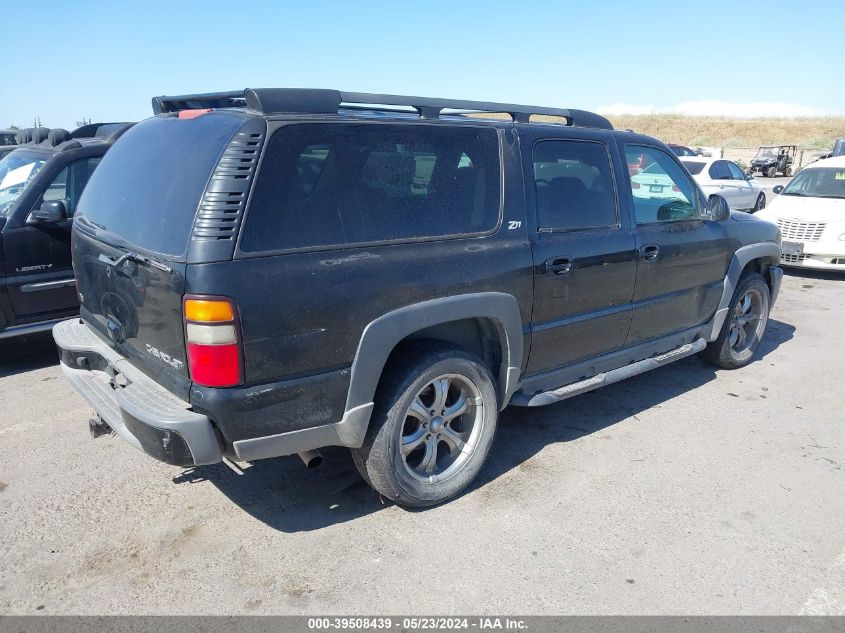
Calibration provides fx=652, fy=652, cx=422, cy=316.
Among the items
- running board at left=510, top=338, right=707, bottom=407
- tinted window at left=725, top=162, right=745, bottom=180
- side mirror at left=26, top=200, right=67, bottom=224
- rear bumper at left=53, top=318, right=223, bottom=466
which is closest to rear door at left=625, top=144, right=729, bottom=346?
running board at left=510, top=338, right=707, bottom=407

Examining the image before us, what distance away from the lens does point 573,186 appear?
394 cm

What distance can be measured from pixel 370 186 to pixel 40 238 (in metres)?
3.70

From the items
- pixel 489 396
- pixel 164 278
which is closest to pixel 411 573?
pixel 489 396

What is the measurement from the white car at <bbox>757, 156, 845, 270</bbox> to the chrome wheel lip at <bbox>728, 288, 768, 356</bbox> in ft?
11.6

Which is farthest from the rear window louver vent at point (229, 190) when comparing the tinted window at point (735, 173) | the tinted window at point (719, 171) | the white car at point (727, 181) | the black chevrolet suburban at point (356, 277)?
the tinted window at point (735, 173)

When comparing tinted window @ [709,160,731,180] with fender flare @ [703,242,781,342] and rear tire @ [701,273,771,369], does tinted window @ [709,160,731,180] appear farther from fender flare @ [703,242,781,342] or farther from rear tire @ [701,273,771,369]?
fender flare @ [703,242,781,342]

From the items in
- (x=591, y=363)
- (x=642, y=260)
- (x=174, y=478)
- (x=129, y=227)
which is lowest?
(x=174, y=478)

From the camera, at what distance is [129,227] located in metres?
3.08

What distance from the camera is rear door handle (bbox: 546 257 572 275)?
3641mm

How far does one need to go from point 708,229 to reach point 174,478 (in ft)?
13.1

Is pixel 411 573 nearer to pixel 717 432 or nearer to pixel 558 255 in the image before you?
pixel 558 255

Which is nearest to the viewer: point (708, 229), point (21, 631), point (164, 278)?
point (21, 631)

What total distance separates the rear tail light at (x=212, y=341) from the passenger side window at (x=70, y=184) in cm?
362

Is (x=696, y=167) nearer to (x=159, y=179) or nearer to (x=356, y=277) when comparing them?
(x=356, y=277)
